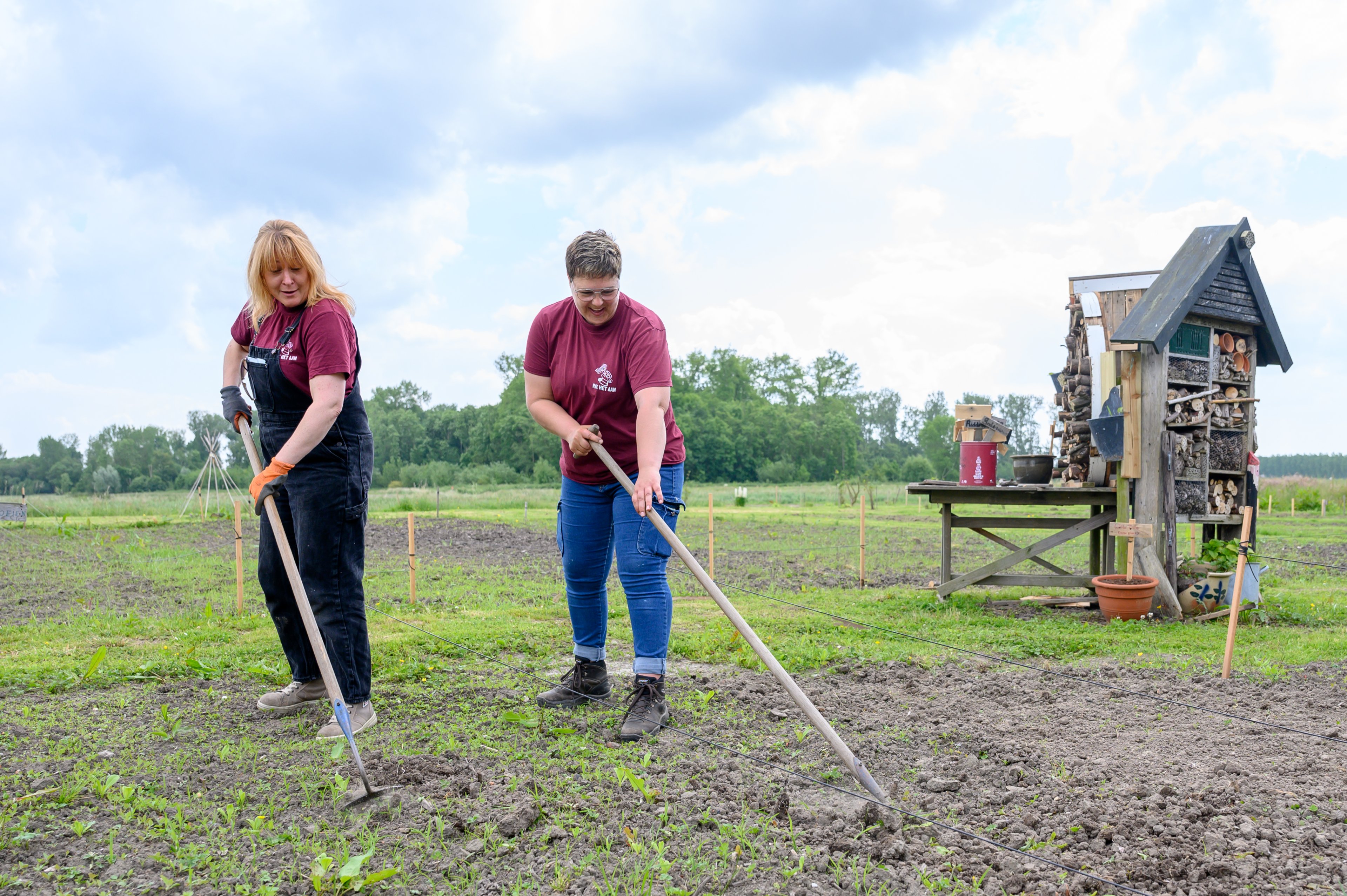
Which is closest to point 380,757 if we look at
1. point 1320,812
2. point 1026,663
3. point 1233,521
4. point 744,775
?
point 744,775

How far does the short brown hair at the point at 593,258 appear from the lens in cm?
343

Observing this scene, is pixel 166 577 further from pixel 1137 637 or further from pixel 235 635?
pixel 1137 637

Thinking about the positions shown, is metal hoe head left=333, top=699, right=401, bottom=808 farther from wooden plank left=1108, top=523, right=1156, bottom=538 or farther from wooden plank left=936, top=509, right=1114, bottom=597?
wooden plank left=1108, top=523, right=1156, bottom=538

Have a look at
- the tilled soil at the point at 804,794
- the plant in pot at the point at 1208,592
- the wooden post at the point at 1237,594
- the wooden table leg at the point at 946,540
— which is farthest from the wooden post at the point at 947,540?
the tilled soil at the point at 804,794

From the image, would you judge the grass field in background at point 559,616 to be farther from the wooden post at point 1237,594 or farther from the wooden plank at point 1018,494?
the wooden plank at point 1018,494

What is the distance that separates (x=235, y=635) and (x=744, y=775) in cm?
433

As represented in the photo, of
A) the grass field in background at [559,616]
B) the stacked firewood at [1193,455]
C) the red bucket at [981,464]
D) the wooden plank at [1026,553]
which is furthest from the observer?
the red bucket at [981,464]

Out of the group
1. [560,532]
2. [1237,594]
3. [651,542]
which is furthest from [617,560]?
[1237,594]

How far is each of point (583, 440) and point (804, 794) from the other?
1.59 m

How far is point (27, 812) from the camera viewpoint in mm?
2764

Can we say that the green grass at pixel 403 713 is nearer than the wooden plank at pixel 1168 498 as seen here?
Yes

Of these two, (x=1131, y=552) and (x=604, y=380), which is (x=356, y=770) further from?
(x=1131, y=552)

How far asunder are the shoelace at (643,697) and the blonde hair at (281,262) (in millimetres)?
2011

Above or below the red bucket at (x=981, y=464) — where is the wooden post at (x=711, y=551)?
below
